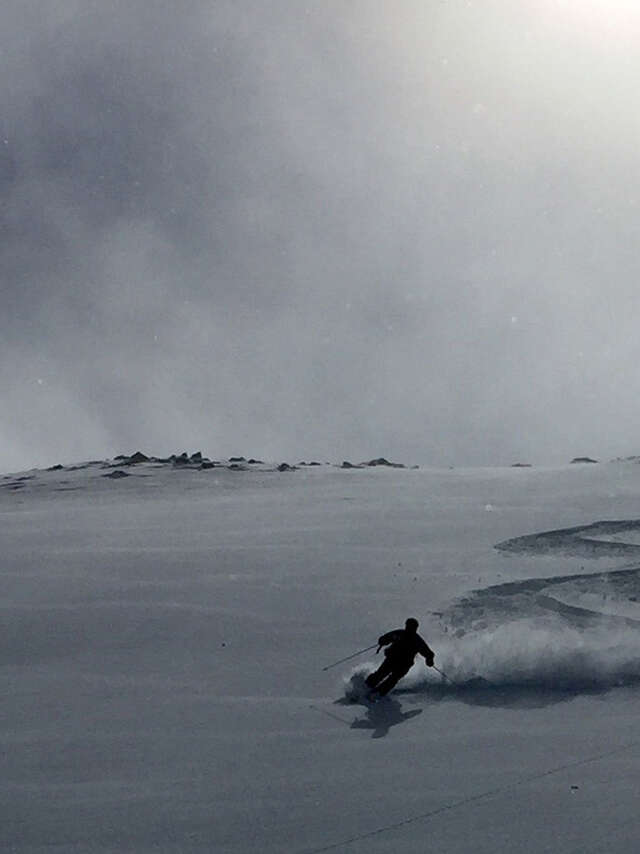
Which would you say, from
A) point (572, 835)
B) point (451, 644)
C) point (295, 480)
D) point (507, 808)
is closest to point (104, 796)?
point (507, 808)

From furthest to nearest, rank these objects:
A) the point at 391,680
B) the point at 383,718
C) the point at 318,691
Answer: the point at 318,691, the point at 391,680, the point at 383,718

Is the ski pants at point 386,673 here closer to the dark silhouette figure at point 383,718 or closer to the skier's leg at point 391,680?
the skier's leg at point 391,680

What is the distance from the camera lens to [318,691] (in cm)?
923

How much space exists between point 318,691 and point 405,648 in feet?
3.29

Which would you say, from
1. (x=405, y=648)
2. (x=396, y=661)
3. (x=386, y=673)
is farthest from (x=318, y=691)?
(x=405, y=648)

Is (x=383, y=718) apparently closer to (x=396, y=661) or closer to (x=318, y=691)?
(x=396, y=661)

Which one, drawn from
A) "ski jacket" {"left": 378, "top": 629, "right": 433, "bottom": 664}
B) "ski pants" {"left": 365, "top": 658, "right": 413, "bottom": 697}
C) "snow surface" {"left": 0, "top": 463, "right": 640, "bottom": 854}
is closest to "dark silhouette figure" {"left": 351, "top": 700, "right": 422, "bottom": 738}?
"snow surface" {"left": 0, "top": 463, "right": 640, "bottom": 854}

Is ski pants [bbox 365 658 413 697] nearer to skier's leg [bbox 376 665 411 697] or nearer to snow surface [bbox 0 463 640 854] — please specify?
skier's leg [bbox 376 665 411 697]

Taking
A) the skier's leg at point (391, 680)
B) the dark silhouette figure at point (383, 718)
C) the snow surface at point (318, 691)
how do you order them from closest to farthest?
the snow surface at point (318, 691), the dark silhouette figure at point (383, 718), the skier's leg at point (391, 680)

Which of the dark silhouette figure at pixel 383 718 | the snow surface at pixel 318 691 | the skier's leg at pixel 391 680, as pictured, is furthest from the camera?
the skier's leg at pixel 391 680

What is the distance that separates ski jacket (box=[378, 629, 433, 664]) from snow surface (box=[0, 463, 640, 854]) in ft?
1.38

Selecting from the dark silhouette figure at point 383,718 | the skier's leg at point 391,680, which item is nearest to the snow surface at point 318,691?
the dark silhouette figure at point 383,718

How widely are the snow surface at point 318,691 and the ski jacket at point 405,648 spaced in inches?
16.6

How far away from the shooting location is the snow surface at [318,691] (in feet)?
20.1
